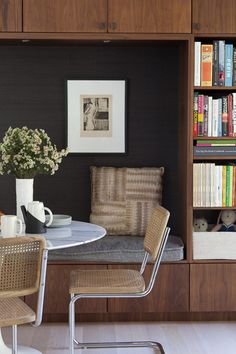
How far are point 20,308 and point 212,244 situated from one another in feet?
5.55

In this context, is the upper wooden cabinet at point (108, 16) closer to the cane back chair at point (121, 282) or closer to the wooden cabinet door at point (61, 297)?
the cane back chair at point (121, 282)

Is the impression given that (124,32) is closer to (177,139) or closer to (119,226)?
(177,139)

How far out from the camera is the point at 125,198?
4879 millimetres

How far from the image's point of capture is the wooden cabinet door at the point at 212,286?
4520 millimetres

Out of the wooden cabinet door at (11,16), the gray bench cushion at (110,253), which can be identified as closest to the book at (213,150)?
the gray bench cushion at (110,253)

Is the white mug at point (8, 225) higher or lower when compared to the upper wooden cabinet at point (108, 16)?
lower

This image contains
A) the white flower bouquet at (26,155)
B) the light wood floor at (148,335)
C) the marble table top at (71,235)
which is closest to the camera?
the marble table top at (71,235)

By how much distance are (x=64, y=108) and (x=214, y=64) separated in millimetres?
1151

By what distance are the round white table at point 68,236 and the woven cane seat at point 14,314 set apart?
0.31m

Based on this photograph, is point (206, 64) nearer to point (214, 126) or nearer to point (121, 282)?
point (214, 126)

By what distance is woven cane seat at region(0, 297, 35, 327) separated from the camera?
3104 millimetres

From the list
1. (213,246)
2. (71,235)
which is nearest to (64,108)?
(213,246)

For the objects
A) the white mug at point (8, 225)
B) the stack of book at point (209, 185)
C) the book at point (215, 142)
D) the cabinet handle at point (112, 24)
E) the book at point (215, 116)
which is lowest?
the white mug at point (8, 225)

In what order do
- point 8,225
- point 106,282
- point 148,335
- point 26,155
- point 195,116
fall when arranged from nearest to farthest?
1. point 8,225
2. point 106,282
3. point 26,155
4. point 148,335
5. point 195,116
